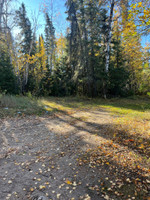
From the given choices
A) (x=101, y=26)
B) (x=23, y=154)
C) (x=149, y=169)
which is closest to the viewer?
(x=149, y=169)

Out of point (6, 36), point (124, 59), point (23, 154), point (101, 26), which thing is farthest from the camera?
point (124, 59)

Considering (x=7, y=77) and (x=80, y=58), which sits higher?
(x=80, y=58)

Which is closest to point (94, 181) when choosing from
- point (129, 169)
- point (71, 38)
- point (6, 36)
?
point (129, 169)

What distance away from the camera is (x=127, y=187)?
7.13 ft

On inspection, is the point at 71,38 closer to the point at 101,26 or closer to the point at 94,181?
the point at 101,26

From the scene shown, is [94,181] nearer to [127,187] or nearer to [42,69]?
[127,187]

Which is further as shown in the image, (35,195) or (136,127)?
(136,127)

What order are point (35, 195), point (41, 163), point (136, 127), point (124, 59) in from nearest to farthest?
1. point (35, 195)
2. point (41, 163)
3. point (136, 127)
4. point (124, 59)

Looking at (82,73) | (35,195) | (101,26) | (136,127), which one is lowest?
(35,195)

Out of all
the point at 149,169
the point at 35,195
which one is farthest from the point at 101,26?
the point at 35,195

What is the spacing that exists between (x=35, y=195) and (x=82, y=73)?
12.0 m

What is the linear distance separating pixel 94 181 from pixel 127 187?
58 cm

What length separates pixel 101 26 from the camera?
1206 centimetres

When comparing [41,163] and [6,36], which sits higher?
[6,36]
